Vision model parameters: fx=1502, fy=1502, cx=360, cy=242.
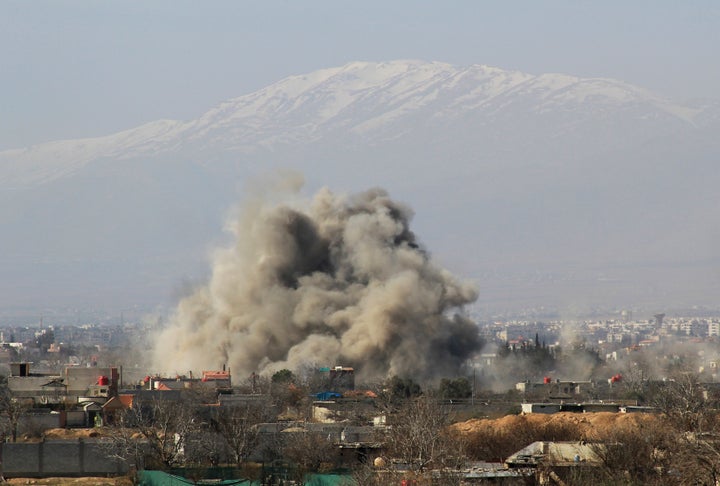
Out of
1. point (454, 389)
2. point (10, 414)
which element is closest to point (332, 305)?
point (454, 389)

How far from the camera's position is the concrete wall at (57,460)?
1827 inches

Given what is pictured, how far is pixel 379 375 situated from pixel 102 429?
A: 35.1 metres

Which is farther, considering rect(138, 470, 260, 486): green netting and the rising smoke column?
the rising smoke column

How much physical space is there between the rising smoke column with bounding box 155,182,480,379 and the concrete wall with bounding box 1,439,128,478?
4419cm

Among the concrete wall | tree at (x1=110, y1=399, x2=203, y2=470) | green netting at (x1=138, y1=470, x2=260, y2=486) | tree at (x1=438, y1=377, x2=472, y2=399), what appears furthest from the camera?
tree at (x1=438, y1=377, x2=472, y2=399)

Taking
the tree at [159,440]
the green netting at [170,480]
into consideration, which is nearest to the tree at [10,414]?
the tree at [159,440]

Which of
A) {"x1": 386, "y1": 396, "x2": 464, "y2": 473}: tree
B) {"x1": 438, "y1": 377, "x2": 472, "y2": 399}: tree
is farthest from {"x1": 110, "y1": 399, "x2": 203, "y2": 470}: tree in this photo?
{"x1": 438, "y1": 377, "x2": 472, "y2": 399}: tree

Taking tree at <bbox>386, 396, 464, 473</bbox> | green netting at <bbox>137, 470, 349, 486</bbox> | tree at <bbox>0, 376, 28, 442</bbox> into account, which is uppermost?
tree at <bbox>0, 376, 28, 442</bbox>

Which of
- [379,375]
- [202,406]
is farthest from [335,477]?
[379,375]

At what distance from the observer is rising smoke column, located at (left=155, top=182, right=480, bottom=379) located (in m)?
92.7

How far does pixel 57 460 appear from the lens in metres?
46.7

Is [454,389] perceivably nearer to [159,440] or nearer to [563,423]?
[563,423]

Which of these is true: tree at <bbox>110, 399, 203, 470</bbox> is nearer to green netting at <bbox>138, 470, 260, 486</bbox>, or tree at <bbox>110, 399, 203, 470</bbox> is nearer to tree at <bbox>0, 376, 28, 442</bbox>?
green netting at <bbox>138, 470, 260, 486</bbox>

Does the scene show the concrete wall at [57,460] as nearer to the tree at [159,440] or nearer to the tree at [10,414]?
the tree at [159,440]
